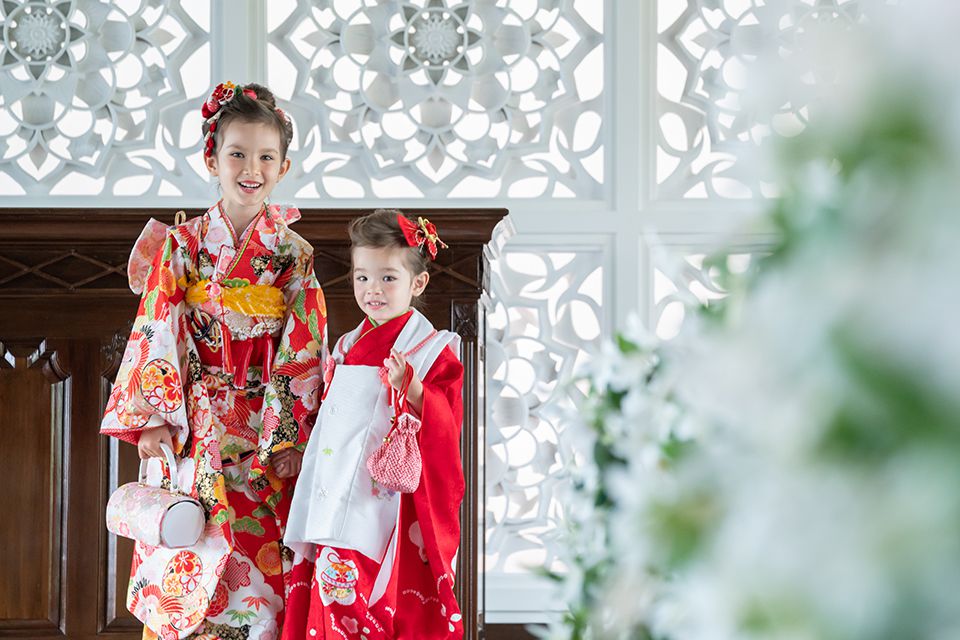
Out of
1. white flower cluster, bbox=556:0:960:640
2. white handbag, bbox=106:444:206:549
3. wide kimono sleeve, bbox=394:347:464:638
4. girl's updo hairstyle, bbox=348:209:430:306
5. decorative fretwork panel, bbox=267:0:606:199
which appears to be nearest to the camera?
white flower cluster, bbox=556:0:960:640

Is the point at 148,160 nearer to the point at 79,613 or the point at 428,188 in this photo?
the point at 428,188

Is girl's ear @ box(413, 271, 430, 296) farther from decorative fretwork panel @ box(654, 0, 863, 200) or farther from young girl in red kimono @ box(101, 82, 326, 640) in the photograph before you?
decorative fretwork panel @ box(654, 0, 863, 200)

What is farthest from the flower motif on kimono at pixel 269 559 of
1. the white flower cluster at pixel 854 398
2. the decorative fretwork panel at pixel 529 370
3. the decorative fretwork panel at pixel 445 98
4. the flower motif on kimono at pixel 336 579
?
the white flower cluster at pixel 854 398

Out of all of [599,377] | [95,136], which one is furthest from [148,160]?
[599,377]

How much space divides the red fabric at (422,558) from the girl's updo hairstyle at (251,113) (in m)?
0.51

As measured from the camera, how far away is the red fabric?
218cm

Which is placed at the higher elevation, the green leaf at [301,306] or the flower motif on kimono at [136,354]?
the green leaf at [301,306]

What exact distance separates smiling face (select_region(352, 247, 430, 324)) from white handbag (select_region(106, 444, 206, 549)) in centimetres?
52

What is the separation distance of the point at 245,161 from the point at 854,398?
2.17m

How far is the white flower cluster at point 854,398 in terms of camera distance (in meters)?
0.22

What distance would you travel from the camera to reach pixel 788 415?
0.25m

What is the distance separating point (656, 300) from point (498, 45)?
3.16 ft

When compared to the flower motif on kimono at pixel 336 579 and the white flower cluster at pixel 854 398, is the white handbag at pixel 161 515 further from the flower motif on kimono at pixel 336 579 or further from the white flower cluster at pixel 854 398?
the white flower cluster at pixel 854 398

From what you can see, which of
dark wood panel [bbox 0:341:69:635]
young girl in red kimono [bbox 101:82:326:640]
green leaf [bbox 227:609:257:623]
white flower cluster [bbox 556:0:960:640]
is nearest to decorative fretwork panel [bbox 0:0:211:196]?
dark wood panel [bbox 0:341:69:635]
